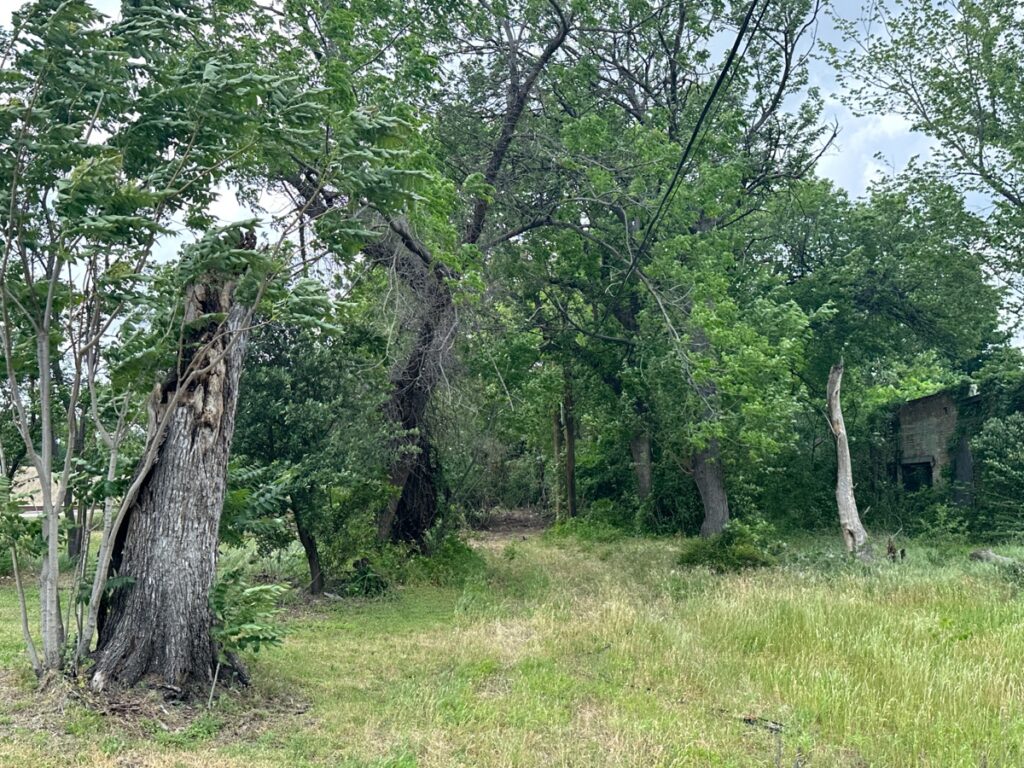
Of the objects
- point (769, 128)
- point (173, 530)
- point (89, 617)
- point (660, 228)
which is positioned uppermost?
point (769, 128)

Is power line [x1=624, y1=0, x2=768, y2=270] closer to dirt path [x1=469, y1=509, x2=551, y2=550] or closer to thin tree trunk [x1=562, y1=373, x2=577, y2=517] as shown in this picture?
dirt path [x1=469, y1=509, x2=551, y2=550]

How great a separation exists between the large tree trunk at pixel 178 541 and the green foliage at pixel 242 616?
0.31 feet

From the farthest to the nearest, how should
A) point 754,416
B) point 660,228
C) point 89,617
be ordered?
point 660,228, point 754,416, point 89,617

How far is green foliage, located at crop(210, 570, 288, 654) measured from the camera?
4.83 meters

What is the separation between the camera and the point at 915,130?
15711mm

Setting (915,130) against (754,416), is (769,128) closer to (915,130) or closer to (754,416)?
(915,130)

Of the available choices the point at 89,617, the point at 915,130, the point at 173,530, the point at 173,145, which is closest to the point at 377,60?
the point at 173,145

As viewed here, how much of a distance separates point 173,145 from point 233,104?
764 millimetres

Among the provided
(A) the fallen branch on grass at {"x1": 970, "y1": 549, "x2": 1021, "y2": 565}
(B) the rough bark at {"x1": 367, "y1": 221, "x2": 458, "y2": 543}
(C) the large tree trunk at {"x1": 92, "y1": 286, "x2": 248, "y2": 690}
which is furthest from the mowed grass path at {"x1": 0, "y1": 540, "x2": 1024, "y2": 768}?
(B) the rough bark at {"x1": 367, "y1": 221, "x2": 458, "y2": 543}

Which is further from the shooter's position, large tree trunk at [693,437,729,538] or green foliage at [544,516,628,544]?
green foliage at [544,516,628,544]

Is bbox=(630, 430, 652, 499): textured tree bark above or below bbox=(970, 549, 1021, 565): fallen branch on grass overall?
above

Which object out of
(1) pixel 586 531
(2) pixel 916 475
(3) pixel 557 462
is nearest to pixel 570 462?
(3) pixel 557 462

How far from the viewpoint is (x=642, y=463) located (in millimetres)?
18766

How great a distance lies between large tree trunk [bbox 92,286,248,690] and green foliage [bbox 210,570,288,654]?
0.31 feet
